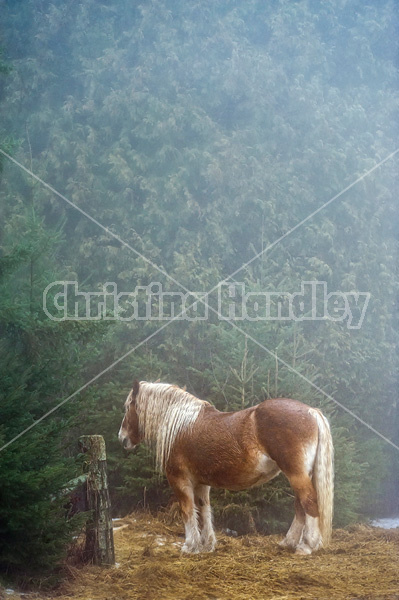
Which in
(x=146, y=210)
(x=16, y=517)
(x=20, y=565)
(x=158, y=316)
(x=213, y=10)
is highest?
(x=213, y=10)

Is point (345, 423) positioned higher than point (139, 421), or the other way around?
point (139, 421)

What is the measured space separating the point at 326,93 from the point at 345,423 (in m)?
3.74

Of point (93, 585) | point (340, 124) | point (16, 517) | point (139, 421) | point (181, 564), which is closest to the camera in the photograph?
point (16, 517)

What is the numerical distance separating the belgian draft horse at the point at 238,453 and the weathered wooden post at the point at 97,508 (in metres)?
0.62

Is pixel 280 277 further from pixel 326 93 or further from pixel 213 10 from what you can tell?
pixel 213 10

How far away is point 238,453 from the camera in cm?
451

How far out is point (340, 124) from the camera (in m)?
7.31

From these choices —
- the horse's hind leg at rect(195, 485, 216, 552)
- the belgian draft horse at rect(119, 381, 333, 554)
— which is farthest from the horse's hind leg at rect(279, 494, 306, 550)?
the horse's hind leg at rect(195, 485, 216, 552)

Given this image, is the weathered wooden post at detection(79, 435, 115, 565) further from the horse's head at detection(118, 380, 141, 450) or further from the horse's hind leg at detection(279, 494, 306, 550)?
the horse's hind leg at detection(279, 494, 306, 550)

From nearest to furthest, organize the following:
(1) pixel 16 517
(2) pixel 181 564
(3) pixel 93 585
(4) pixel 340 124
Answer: (1) pixel 16 517 → (3) pixel 93 585 → (2) pixel 181 564 → (4) pixel 340 124

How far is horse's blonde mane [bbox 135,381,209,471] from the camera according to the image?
479cm

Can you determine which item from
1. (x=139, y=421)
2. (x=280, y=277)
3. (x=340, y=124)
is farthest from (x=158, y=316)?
(x=340, y=124)

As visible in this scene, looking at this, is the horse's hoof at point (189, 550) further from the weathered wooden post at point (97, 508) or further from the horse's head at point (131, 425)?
the horse's head at point (131, 425)

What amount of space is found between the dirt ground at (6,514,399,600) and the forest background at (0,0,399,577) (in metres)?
1.82
